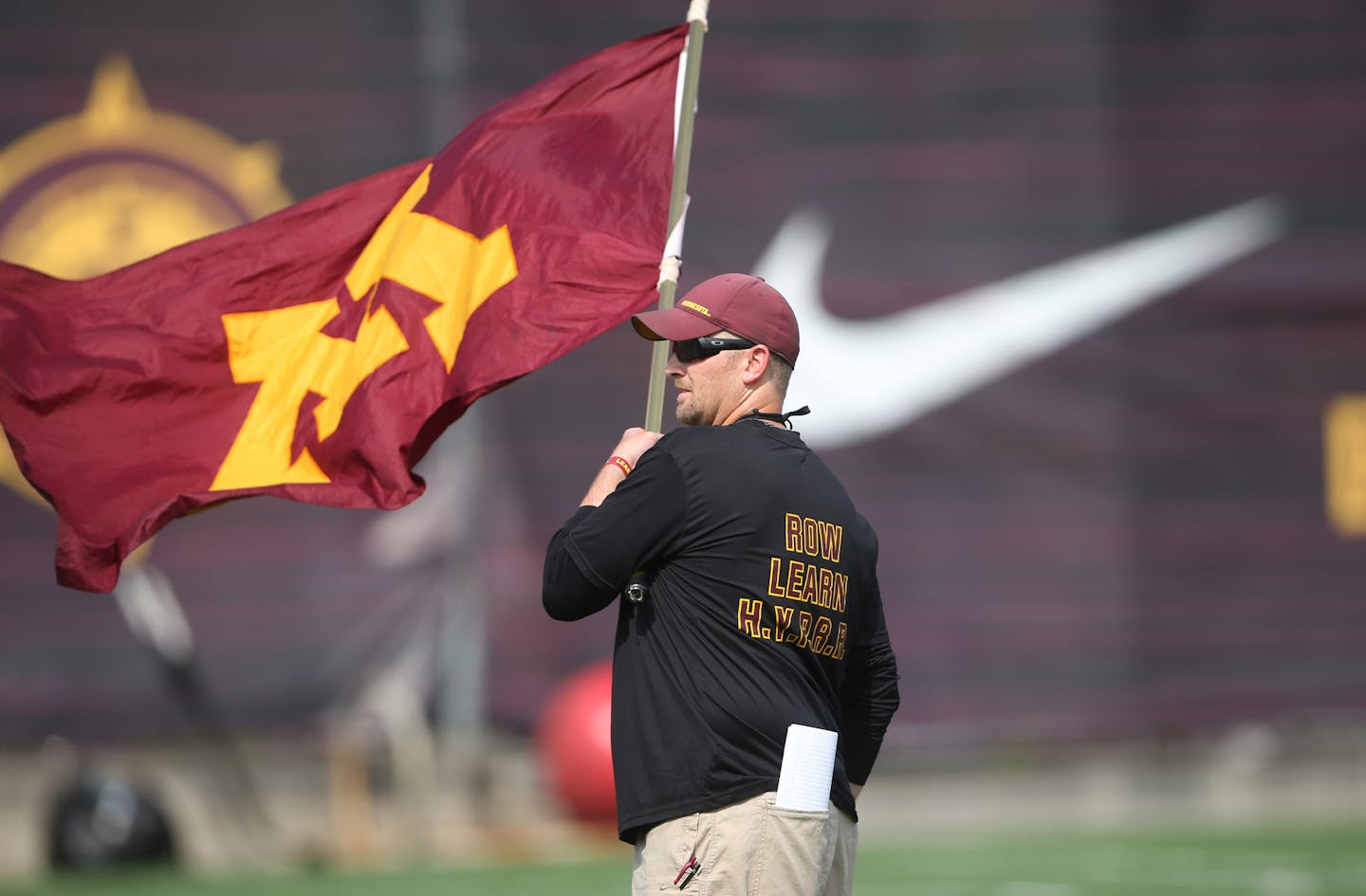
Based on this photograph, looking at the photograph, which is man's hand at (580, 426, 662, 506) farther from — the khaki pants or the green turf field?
the green turf field

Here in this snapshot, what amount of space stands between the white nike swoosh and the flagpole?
6491 millimetres

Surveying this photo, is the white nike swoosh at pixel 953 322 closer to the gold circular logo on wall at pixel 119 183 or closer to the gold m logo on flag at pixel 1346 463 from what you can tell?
the gold m logo on flag at pixel 1346 463

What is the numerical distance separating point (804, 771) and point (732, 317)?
854 millimetres

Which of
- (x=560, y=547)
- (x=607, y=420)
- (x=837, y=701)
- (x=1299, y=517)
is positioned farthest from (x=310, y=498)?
(x=1299, y=517)

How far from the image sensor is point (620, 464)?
3490 mm

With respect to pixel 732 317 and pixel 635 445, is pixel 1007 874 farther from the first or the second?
pixel 732 317

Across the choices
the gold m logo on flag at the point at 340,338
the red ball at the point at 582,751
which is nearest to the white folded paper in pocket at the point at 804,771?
the gold m logo on flag at the point at 340,338

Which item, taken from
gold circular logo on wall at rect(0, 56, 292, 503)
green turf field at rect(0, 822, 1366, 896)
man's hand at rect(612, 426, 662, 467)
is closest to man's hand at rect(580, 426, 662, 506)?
man's hand at rect(612, 426, 662, 467)

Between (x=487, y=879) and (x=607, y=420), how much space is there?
2.85 m

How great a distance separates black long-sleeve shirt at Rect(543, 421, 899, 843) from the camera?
3.31 meters

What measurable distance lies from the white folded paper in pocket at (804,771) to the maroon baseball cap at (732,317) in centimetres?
71

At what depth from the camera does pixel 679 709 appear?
3.33m

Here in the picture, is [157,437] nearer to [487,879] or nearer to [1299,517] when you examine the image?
[487,879]

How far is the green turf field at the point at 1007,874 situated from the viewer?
26.0 feet
